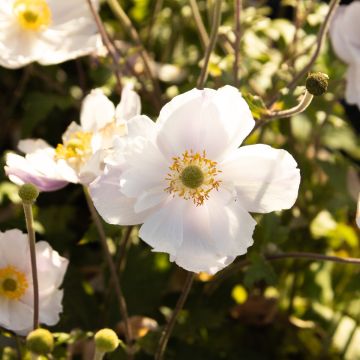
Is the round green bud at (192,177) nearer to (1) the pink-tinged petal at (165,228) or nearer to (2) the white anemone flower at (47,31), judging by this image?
(1) the pink-tinged petal at (165,228)

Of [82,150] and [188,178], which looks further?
[82,150]

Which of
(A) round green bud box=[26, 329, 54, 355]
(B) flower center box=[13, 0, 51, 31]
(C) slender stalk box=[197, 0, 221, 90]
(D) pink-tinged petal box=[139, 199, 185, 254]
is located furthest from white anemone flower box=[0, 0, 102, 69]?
(A) round green bud box=[26, 329, 54, 355]

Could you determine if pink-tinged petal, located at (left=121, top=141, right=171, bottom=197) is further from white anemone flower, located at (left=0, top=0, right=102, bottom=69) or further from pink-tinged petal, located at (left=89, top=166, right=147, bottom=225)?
white anemone flower, located at (left=0, top=0, right=102, bottom=69)

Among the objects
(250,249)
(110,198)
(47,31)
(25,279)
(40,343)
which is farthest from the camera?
(47,31)

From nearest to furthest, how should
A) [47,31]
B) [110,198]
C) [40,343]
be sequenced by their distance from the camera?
1. [40,343]
2. [110,198]
3. [47,31]

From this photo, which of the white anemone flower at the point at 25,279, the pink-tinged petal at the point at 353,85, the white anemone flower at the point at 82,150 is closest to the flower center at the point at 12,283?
the white anemone flower at the point at 25,279

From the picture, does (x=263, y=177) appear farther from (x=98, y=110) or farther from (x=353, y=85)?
(x=353, y=85)

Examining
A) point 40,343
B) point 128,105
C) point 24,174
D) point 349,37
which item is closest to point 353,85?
point 349,37

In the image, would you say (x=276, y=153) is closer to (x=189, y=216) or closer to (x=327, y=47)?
(x=189, y=216)
